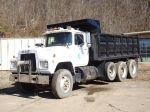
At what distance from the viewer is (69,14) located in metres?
44.8

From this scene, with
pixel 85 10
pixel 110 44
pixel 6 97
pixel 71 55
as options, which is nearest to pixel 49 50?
pixel 71 55

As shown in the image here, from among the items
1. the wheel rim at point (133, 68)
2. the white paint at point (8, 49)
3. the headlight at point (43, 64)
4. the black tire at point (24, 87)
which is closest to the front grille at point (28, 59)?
the headlight at point (43, 64)

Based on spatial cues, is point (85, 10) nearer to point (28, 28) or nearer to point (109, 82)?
point (28, 28)

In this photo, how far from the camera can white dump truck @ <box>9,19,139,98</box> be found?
759cm

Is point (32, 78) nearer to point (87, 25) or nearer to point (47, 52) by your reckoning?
point (47, 52)

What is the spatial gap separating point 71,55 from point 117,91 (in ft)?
7.77

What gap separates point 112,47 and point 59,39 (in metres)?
3.25

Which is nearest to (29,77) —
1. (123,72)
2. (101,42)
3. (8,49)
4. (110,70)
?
(101,42)

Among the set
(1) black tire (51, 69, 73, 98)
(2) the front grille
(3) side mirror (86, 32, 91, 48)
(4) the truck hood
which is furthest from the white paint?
(1) black tire (51, 69, 73, 98)

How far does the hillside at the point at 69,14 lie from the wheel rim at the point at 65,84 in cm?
2482

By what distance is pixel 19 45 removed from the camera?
1602 cm

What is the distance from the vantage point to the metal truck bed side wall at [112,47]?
9922 millimetres

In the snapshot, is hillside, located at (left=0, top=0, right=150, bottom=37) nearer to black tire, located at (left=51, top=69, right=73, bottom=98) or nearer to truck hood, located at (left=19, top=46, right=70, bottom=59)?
truck hood, located at (left=19, top=46, right=70, bottom=59)

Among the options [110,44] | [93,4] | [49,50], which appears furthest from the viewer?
[93,4]
